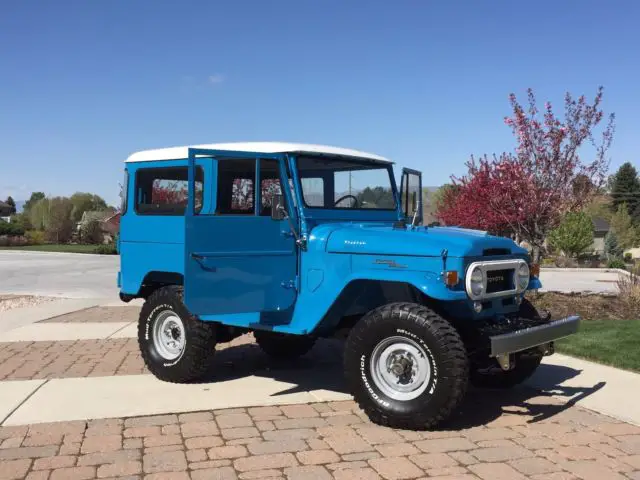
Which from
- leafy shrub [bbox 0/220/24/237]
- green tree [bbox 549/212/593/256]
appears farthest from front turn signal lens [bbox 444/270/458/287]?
leafy shrub [bbox 0/220/24/237]

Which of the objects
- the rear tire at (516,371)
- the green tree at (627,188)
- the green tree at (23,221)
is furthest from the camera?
the green tree at (627,188)

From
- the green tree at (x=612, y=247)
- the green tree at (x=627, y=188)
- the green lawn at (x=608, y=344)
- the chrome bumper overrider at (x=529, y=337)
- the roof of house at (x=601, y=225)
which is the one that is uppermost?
the green tree at (x=627, y=188)

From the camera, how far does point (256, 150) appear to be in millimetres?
5629

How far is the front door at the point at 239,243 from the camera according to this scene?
5.11m

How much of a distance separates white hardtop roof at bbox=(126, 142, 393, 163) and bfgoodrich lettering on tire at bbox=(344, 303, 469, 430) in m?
1.71

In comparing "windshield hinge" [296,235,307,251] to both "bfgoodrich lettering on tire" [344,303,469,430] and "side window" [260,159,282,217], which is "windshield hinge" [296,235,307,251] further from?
"bfgoodrich lettering on tire" [344,303,469,430]

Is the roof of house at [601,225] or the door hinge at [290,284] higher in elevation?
the roof of house at [601,225]

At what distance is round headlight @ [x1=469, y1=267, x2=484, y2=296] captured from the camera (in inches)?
189

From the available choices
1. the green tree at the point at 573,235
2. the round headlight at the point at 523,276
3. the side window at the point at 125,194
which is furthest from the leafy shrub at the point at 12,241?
the round headlight at the point at 523,276

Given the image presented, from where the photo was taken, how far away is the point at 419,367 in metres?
4.79

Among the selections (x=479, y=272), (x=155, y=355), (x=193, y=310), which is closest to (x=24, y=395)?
(x=155, y=355)

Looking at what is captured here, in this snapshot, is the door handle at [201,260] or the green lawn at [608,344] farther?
the green lawn at [608,344]

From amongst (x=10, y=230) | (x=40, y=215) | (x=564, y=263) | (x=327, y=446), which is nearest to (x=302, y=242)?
(x=327, y=446)

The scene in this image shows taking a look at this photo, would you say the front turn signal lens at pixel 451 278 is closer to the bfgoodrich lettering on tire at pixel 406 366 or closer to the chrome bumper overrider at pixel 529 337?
the bfgoodrich lettering on tire at pixel 406 366
